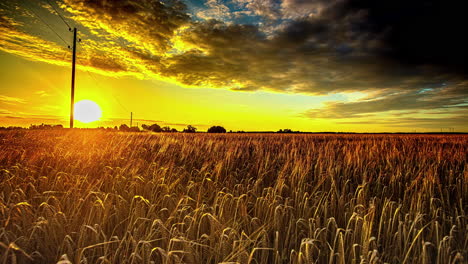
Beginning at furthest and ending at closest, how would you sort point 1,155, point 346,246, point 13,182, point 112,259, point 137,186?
1. point 1,155
2. point 13,182
3. point 137,186
4. point 346,246
5. point 112,259

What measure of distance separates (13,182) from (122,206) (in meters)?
2.46

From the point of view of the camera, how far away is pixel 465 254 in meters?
2.48

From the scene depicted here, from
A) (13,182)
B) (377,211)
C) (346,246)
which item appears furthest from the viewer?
(13,182)

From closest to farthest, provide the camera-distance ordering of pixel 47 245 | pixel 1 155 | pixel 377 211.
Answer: pixel 47 245 < pixel 377 211 < pixel 1 155

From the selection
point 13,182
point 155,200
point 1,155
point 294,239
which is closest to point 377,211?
point 294,239

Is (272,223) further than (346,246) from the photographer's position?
Yes

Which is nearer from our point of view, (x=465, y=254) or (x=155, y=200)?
(x=465, y=254)

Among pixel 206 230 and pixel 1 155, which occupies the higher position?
pixel 1 155

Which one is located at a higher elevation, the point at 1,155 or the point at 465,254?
the point at 1,155

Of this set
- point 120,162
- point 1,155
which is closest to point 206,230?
point 120,162

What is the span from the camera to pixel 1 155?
21.1ft

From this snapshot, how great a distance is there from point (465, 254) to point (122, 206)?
3.68m

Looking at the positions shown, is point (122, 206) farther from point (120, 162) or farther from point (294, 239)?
point (120, 162)

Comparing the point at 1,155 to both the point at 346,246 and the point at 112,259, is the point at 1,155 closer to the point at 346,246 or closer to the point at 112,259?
the point at 112,259
